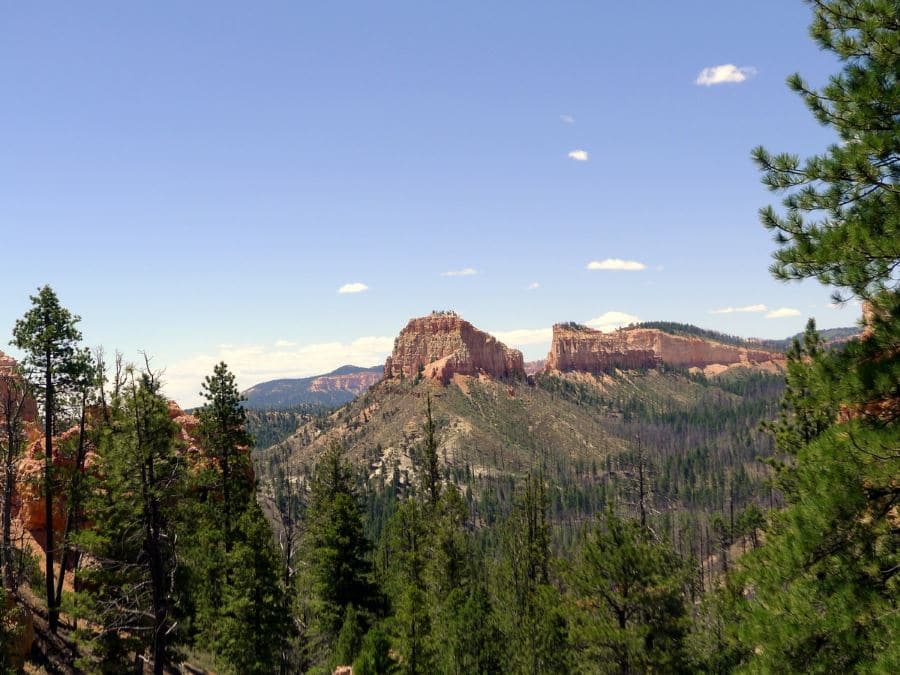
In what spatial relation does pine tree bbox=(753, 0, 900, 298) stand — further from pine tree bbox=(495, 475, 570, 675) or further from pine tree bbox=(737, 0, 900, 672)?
pine tree bbox=(495, 475, 570, 675)

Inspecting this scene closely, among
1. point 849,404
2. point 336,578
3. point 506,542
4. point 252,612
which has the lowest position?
point 506,542

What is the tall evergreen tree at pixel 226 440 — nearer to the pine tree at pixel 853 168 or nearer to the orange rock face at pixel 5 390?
the orange rock face at pixel 5 390

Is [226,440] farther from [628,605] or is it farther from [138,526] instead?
[628,605]

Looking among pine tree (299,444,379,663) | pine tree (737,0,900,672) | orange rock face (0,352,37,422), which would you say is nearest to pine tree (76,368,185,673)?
pine tree (299,444,379,663)

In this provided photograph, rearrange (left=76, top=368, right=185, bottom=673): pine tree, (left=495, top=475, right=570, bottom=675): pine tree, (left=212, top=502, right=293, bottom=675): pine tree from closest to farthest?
(left=76, top=368, right=185, bottom=673): pine tree, (left=212, top=502, right=293, bottom=675): pine tree, (left=495, top=475, right=570, bottom=675): pine tree

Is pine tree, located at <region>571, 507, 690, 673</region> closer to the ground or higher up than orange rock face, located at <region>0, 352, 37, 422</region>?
closer to the ground

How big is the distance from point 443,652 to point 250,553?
31.9ft

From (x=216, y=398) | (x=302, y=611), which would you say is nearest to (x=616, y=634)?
(x=216, y=398)

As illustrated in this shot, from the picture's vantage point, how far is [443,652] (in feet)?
84.5

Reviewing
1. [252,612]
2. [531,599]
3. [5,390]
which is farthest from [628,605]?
[5,390]

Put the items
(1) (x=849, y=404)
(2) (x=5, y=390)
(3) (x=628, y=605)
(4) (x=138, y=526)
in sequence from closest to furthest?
(1) (x=849, y=404) < (4) (x=138, y=526) < (3) (x=628, y=605) < (2) (x=5, y=390)

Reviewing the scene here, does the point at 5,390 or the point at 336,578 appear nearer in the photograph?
the point at 336,578

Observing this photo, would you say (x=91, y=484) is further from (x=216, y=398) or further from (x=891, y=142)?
(x=891, y=142)

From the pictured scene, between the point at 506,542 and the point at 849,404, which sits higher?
the point at 849,404
